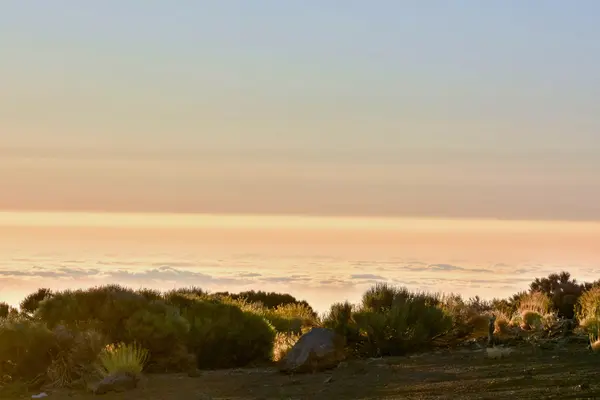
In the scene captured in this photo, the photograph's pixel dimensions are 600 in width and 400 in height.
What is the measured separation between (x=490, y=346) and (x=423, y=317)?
8.81 feet

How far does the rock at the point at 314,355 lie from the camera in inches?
732

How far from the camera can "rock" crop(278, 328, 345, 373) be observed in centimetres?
1859

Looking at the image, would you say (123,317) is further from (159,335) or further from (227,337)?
(227,337)

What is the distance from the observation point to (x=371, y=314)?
21609mm

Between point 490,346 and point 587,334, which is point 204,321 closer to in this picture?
point 490,346

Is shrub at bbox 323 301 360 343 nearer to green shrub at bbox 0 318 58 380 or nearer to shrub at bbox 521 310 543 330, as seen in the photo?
shrub at bbox 521 310 543 330

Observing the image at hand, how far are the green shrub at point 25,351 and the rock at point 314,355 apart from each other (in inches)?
200

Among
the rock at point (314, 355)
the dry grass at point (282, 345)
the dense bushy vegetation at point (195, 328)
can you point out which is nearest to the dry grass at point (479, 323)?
the dense bushy vegetation at point (195, 328)

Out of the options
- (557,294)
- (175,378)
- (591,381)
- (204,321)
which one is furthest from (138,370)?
(557,294)

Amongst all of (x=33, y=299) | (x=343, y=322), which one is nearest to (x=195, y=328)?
(x=343, y=322)

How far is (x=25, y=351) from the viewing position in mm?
19984

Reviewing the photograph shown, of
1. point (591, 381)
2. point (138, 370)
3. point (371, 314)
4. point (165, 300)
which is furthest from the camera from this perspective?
point (165, 300)

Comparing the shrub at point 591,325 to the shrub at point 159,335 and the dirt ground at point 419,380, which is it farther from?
the shrub at point 159,335

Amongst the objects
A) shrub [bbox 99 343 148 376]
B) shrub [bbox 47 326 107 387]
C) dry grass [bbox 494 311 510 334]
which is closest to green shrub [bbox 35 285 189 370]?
shrub [bbox 47 326 107 387]
